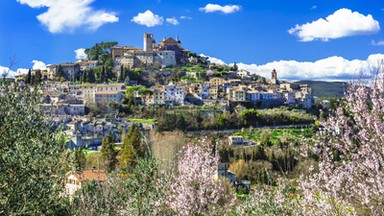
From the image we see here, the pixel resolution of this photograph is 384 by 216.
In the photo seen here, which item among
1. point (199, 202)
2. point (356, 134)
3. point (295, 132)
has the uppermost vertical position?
point (356, 134)

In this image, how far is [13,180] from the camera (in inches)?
218

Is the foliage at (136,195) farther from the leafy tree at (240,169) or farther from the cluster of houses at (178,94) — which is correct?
the cluster of houses at (178,94)

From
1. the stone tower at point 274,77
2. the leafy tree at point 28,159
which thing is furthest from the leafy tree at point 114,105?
the leafy tree at point 28,159

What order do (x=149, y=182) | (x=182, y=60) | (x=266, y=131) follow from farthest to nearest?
1. (x=182, y=60)
2. (x=266, y=131)
3. (x=149, y=182)

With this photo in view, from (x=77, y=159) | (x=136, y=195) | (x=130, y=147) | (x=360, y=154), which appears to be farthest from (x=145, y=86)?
(x=360, y=154)

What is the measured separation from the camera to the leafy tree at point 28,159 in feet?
18.0

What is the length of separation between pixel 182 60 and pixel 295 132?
42.3 metres

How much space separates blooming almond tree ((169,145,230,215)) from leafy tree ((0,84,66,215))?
178 inches

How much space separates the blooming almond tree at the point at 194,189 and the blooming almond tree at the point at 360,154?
462 cm

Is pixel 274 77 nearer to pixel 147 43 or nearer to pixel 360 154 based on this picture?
pixel 147 43

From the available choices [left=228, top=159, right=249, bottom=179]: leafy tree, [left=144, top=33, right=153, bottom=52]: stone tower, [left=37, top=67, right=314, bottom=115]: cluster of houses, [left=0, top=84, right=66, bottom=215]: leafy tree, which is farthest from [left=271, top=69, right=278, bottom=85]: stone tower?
[left=0, top=84, right=66, bottom=215]: leafy tree

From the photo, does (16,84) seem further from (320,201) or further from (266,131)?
(266,131)

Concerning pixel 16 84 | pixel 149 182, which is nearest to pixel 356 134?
pixel 149 182

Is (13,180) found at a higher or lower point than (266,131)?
higher
